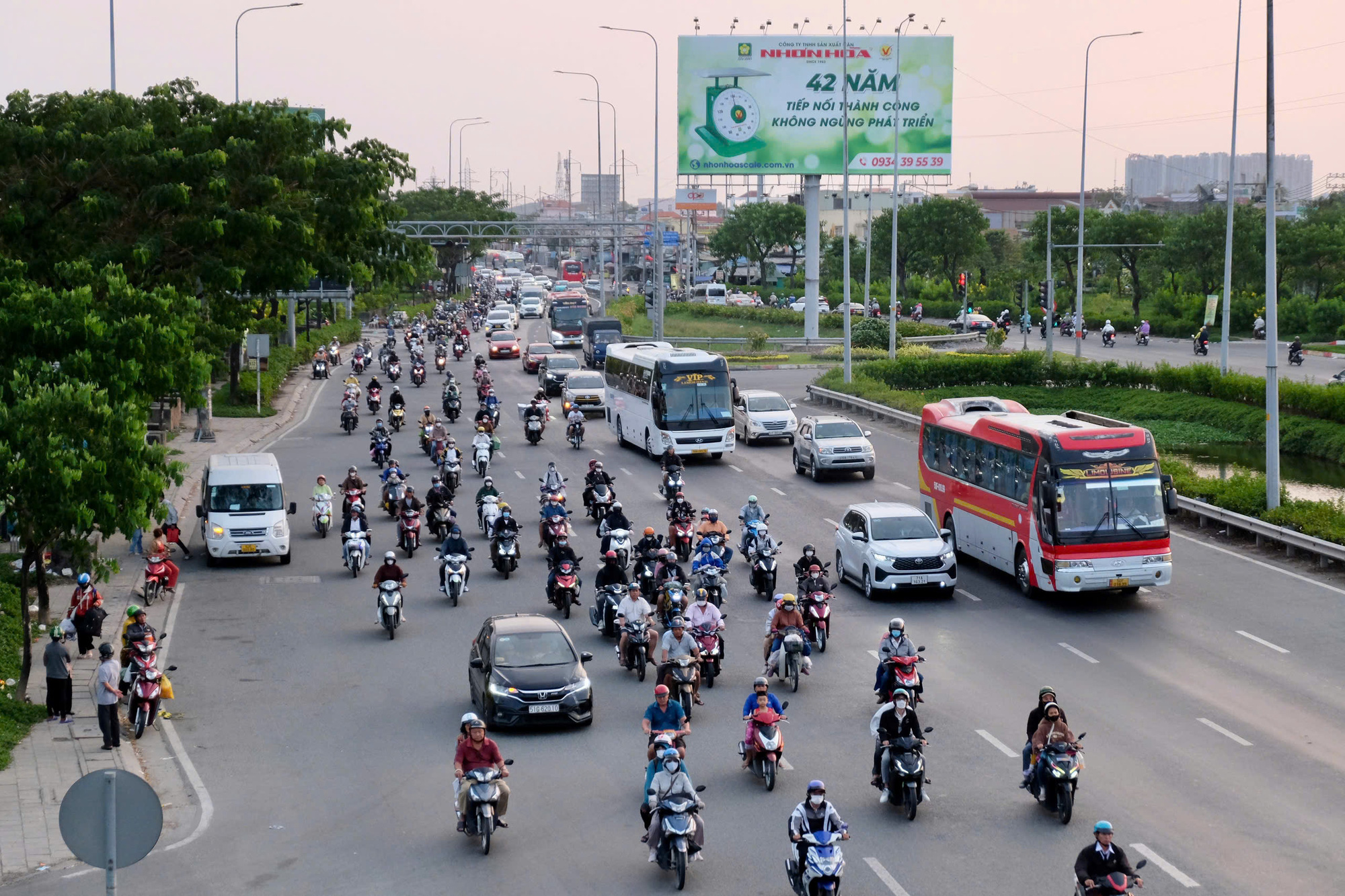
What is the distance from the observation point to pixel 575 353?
83.0m

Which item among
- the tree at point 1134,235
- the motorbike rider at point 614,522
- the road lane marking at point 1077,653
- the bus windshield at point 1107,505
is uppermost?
the tree at point 1134,235

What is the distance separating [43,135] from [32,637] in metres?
9.77

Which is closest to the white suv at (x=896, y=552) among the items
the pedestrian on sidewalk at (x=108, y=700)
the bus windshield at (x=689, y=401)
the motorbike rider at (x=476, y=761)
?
the motorbike rider at (x=476, y=761)

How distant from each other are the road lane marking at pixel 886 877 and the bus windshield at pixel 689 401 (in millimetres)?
27214

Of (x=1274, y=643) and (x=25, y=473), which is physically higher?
(x=25, y=473)

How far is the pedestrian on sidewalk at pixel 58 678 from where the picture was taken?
18.6 meters

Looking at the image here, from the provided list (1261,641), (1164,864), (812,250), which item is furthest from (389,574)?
(812,250)

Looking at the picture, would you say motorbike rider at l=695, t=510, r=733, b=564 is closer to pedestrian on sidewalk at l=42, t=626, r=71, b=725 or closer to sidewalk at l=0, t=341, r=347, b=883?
sidewalk at l=0, t=341, r=347, b=883

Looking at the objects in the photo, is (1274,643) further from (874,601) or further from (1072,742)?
(1072,742)

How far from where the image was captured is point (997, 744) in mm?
17859

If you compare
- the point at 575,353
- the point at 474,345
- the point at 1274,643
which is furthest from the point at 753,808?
the point at 474,345

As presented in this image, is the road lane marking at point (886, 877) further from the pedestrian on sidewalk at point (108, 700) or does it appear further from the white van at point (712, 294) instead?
the white van at point (712, 294)

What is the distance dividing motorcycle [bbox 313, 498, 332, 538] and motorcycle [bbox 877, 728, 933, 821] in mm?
19317

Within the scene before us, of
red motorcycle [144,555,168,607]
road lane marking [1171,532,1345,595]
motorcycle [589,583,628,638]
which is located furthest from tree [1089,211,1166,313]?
red motorcycle [144,555,168,607]
